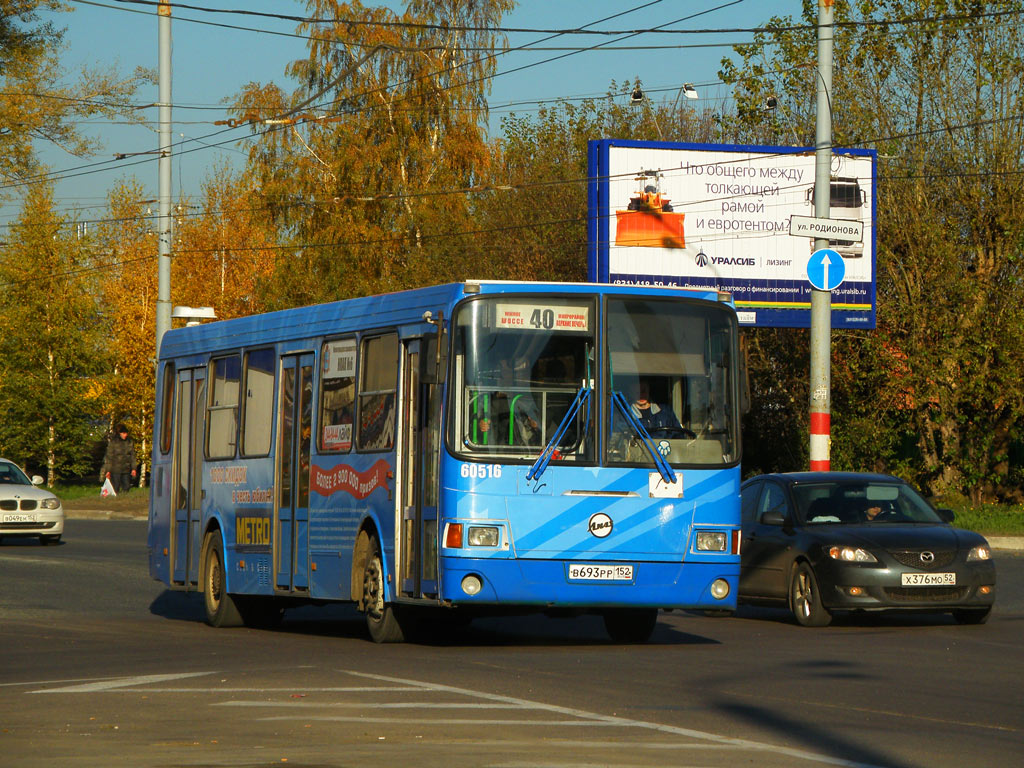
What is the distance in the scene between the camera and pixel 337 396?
1528 cm

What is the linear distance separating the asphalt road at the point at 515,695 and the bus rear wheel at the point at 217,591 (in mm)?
389

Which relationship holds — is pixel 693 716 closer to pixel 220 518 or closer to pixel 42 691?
pixel 42 691

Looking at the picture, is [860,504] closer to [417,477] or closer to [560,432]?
[560,432]

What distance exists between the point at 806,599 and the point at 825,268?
7031mm

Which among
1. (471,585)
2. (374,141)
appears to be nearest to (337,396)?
(471,585)

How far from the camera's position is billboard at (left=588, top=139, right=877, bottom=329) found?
116 feet

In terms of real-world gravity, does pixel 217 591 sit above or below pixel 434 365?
below

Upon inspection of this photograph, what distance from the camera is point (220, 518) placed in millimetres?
17250

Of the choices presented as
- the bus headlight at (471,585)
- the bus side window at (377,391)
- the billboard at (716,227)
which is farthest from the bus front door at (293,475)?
the billboard at (716,227)

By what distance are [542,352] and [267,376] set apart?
3.99m

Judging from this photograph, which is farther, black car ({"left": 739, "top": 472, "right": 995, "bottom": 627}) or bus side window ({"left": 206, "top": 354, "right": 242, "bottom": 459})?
bus side window ({"left": 206, "top": 354, "right": 242, "bottom": 459})

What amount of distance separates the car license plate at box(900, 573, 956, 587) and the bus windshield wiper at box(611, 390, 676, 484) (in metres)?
3.44

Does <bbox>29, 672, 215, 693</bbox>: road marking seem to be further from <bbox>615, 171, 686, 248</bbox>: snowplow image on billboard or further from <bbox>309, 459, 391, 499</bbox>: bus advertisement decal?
<bbox>615, 171, 686, 248</bbox>: snowplow image on billboard

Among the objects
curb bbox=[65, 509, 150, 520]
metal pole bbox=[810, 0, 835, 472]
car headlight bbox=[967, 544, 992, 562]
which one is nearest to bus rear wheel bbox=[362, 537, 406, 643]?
car headlight bbox=[967, 544, 992, 562]
